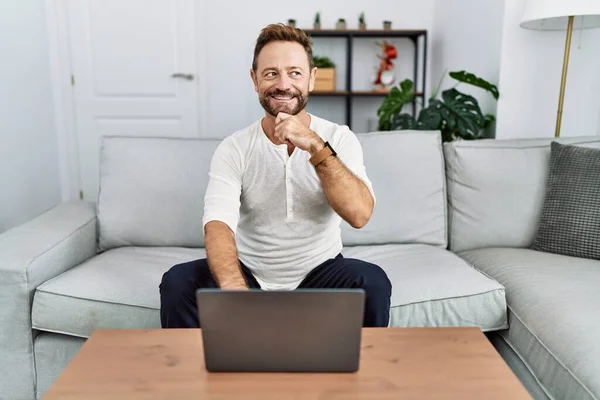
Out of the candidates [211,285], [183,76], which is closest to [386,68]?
[183,76]

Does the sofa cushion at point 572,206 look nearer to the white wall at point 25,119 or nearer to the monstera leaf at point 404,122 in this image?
the monstera leaf at point 404,122

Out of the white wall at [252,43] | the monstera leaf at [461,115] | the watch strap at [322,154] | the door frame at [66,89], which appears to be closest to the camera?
the watch strap at [322,154]

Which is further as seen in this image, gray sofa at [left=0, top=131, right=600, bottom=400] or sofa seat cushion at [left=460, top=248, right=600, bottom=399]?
gray sofa at [left=0, top=131, right=600, bottom=400]

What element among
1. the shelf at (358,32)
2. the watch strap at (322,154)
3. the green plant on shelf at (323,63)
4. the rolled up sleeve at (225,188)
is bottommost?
the rolled up sleeve at (225,188)

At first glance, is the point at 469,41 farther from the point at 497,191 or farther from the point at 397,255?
the point at 397,255

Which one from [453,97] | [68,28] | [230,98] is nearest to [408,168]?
[453,97]

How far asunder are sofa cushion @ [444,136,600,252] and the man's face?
2.76 feet

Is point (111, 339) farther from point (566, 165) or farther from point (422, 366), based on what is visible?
point (566, 165)

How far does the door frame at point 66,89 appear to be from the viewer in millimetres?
3732

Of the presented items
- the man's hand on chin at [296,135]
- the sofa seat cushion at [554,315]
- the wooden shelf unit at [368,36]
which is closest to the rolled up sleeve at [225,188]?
the man's hand on chin at [296,135]

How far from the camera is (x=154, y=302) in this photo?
153cm

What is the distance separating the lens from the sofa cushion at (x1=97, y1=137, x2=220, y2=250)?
196 cm

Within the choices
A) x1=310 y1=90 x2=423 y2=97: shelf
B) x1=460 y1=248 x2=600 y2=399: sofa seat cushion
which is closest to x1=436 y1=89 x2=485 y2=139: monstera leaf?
x1=460 y1=248 x2=600 y2=399: sofa seat cushion

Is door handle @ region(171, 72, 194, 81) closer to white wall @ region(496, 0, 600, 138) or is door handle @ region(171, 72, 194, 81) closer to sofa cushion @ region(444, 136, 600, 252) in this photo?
white wall @ region(496, 0, 600, 138)
